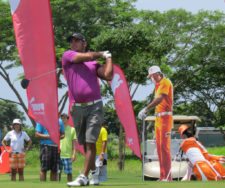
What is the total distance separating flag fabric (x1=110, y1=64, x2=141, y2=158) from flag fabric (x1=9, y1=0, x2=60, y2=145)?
5789 millimetres

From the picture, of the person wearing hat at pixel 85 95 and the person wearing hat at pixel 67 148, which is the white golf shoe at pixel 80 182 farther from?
the person wearing hat at pixel 67 148

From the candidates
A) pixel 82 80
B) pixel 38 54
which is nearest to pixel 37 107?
pixel 38 54

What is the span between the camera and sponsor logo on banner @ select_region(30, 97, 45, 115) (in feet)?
36.1

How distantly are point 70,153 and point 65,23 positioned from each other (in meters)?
18.1

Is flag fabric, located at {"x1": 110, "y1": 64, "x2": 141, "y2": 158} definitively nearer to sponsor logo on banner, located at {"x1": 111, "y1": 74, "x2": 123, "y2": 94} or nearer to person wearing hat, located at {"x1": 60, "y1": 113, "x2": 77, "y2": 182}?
sponsor logo on banner, located at {"x1": 111, "y1": 74, "x2": 123, "y2": 94}

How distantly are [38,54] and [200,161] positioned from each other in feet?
9.52

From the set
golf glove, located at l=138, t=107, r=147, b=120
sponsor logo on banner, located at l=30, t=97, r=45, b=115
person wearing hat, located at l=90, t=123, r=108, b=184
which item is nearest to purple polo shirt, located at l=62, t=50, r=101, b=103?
sponsor logo on banner, located at l=30, t=97, r=45, b=115

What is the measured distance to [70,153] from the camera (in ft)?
44.6

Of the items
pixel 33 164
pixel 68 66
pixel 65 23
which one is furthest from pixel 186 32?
pixel 68 66

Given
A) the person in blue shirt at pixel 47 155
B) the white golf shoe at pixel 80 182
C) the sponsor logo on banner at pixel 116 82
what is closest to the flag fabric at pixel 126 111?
the sponsor logo on banner at pixel 116 82

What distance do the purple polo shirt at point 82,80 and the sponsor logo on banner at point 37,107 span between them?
3193 millimetres

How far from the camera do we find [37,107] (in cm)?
1109

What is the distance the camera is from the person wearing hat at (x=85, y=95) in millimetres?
7762

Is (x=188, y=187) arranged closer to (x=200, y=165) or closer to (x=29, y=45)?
(x=200, y=165)
